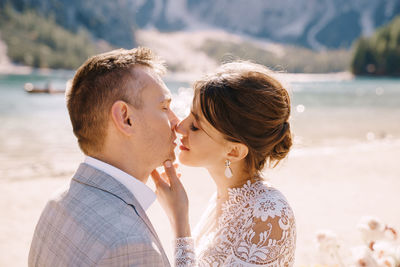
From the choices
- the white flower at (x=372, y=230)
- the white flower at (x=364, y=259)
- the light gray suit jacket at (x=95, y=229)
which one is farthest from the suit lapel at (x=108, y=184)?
the white flower at (x=372, y=230)

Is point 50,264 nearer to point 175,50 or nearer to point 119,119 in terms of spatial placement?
point 119,119

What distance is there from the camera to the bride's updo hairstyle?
222 cm

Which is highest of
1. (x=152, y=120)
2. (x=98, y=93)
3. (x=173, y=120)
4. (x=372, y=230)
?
(x=98, y=93)

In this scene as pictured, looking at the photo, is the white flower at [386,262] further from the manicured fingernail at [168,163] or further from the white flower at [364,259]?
the manicured fingernail at [168,163]

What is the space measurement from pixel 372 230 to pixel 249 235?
1.06 metres

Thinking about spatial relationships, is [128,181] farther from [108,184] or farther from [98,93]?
Answer: [98,93]

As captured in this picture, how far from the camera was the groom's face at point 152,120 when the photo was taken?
1.82m

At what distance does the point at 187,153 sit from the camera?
2430 mm

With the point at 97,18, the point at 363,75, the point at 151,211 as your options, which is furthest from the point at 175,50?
the point at 151,211

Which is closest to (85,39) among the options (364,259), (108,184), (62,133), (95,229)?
(62,133)

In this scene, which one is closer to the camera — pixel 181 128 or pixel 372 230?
pixel 181 128

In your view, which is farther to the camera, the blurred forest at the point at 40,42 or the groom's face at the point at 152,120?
the blurred forest at the point at 40,42

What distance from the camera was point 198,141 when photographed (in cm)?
240

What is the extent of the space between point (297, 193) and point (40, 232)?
7920 millimetres
